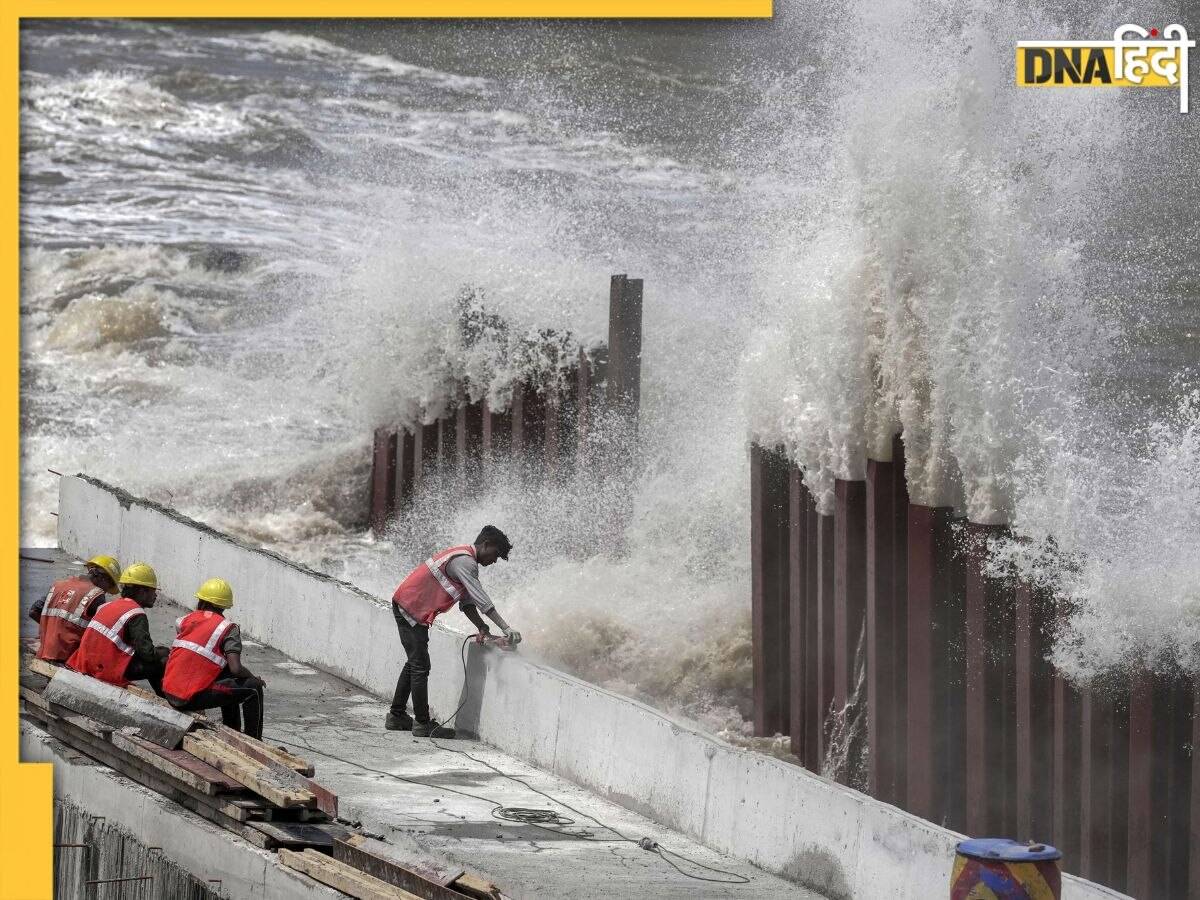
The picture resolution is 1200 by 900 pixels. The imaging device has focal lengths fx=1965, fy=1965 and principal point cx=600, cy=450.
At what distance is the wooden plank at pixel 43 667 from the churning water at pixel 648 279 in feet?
13.5

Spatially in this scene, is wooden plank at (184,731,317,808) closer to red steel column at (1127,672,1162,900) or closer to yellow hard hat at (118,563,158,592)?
yellow hard hat at (118,563,158,592)

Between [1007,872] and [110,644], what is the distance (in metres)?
A: 4.80

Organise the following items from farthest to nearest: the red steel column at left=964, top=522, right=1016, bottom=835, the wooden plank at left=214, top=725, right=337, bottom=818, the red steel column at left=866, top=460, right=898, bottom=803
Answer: the red steel column at left=866, top=460, right=898, bottom=803 → the red steel column at left=964, top=522, right=1016, bottom=835 → the wooden plank at left=214, top=725, right=337, bottom=818

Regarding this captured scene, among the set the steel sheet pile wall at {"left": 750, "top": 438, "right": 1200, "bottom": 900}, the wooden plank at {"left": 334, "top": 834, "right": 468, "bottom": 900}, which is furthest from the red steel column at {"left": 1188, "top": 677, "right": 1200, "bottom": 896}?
the wooden plank at {"left": 334, "top": 834, "right": 468, "bottom": 900}

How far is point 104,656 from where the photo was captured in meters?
8.94

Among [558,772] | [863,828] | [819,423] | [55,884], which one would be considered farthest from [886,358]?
[55,884]

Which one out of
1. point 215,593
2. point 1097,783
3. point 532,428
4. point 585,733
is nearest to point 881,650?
point 585,733

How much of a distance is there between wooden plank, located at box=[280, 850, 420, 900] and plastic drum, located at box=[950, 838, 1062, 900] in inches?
82.0

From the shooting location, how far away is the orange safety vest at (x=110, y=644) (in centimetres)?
891

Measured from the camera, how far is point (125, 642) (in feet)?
29.3

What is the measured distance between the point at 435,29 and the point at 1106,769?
107 feet

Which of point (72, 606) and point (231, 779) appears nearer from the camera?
point (231, 779)

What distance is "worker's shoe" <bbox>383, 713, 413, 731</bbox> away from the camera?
32.6ft

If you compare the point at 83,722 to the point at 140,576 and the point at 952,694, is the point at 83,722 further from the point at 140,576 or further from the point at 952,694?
the point at 952,694
